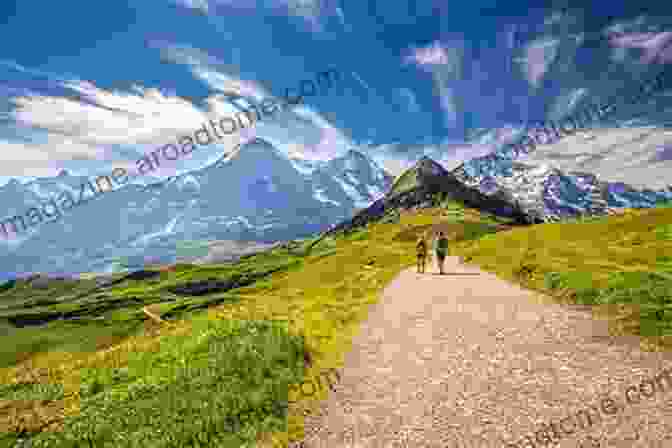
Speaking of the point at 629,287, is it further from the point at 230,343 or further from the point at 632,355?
the point at 230,343

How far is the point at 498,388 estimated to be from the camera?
507 inches

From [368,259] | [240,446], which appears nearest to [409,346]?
[240,446]

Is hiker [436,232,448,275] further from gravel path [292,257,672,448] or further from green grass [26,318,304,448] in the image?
green grass [26,318,304,448]

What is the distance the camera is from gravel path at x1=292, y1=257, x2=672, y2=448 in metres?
10.4

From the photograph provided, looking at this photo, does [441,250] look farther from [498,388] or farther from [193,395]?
[193,395]

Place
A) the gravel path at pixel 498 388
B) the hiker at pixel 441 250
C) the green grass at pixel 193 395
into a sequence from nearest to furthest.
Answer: the gravel path at pixel 498 388 → the green grass at pixel 193 395 → the hiker at pixel 441 250

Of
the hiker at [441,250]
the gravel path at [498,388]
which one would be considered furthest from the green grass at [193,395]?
the hiker at [441,250]

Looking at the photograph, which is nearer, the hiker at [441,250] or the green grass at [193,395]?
the green grass at [193,395]

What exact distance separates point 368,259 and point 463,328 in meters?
95.5

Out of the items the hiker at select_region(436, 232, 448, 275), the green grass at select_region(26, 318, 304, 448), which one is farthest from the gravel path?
the hiker at select_region(436, 232, 448, 275)

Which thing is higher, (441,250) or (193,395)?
(441,250)

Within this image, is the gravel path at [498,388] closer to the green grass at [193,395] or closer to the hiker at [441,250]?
the green grass at [193,395]

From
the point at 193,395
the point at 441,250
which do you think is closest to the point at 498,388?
the point at 193,395

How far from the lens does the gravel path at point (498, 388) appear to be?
10375 mm
